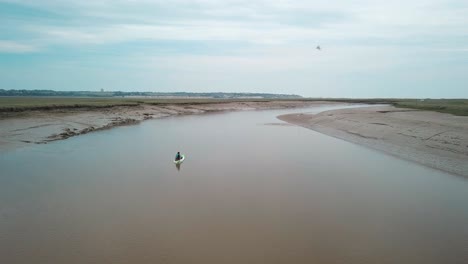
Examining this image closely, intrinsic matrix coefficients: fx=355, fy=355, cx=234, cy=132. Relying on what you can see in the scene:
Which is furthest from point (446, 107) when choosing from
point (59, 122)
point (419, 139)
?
point (59, 122)

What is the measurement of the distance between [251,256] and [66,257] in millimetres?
4097

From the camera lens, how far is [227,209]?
36.4 feet

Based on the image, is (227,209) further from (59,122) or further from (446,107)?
→ (446,107)

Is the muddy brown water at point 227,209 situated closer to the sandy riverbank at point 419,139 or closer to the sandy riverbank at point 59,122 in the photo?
the sandy riverbank at point 419,139

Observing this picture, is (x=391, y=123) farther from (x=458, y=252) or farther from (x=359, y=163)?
(x=458, y=252)

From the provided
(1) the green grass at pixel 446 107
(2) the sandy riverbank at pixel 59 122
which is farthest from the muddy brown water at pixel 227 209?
(1) the green grass at pixel 446 107

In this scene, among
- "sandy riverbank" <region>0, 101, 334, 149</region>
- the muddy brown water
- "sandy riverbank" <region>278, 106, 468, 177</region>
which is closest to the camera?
the muddy brown water

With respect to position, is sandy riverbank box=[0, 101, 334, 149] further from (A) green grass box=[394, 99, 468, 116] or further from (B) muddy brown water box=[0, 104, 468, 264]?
(A) green grass box=[394, 99, 468, 116]

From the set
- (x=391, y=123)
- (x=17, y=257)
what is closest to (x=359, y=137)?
(x=391, y=123)

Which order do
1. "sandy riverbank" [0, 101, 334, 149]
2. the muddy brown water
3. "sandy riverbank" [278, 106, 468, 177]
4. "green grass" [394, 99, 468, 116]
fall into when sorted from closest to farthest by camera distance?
1. the muddy brown water
2. "sandy riverbank" [278, 106, 468, 177]
3. "sandy riverbank" [0, 101, 334, 149]
4. "green grass" [394, 99, 468, 116]

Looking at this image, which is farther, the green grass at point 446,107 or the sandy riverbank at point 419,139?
the green grass at point 446,107

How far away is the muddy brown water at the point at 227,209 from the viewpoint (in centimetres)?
827

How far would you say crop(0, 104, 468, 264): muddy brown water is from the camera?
27.1 ft

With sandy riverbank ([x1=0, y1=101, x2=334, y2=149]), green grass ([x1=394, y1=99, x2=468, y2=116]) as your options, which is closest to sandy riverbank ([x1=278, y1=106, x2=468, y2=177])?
green grass ([x1=394, y1=99, x2=468, y2=116])
